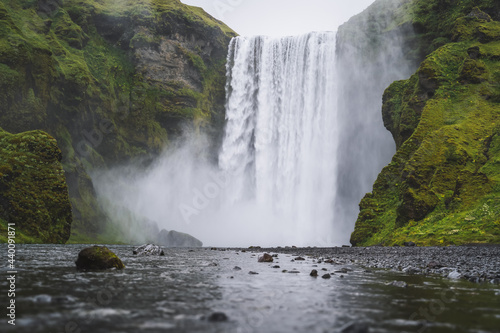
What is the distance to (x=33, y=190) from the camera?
36.4 m

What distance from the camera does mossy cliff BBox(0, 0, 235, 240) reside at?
2120 inches

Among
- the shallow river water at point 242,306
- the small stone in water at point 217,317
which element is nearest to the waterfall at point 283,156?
the shallow river water at point 242,306

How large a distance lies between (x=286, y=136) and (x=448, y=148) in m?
35.2

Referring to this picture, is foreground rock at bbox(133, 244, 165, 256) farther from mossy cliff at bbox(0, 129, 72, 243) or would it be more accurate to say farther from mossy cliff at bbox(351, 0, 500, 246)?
mossy cliff at bbox(351, 0, 500, 246)

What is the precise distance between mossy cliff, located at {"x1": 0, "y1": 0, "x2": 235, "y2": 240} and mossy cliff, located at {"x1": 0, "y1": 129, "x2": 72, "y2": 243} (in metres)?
14.9

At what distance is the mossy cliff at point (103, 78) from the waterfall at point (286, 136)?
427 inches

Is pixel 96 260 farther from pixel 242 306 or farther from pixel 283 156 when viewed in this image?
pixel 283 156

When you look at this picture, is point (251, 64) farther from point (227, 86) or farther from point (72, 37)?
point (72, 37)

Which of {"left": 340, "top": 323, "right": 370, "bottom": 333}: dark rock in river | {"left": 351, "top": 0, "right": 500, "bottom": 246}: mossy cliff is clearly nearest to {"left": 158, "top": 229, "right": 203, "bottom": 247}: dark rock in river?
{"left": 351, "top": 0, "right": 500, "bottom": 246}: mossy cliff

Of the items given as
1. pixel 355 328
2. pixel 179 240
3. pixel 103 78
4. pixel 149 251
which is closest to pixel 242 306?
pixel 355 328

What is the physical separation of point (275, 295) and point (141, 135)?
7067 cm

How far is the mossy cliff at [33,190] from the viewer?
3462cm

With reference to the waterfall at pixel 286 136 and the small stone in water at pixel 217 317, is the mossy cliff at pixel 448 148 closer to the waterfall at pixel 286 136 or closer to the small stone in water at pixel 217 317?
the waterfall at pixel 286 136

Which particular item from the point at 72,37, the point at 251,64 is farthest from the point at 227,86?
the point at 72,37
